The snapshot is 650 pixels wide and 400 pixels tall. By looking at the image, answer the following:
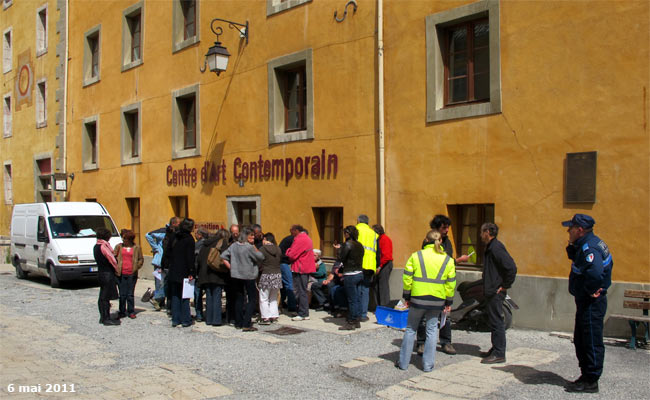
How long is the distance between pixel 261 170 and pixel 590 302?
29.3 feet

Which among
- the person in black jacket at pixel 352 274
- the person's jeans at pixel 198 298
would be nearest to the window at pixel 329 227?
the person in black jacket at pixel 352 274

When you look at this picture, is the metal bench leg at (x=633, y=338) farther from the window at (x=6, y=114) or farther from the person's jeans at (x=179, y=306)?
the window at (x=6, y=114)

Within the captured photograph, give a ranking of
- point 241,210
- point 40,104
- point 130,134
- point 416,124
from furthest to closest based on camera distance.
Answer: point 40,104
point 130,134
point 241,210
point 416,124

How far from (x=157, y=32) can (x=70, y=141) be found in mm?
6708

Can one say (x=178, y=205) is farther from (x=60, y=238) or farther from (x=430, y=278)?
(x=430, y=278)

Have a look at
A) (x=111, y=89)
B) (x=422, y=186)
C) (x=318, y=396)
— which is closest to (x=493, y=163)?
(x=422, y=186)

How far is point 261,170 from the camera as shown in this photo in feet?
45.7

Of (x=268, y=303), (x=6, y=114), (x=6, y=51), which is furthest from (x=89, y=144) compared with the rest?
(x=268, y=303)

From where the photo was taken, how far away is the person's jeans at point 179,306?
32.6ft

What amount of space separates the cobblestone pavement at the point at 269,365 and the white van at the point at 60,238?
4.42 meters

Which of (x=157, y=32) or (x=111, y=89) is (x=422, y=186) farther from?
(x=111, y=89)

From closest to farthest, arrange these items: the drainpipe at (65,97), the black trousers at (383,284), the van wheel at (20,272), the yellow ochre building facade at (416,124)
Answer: the yellow ochre building facade at (416,124) < the black trousers at (383,284) < the van wheel at (20,272) < the drainpipe at (65,97)

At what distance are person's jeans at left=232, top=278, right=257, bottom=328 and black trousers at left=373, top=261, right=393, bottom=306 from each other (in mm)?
2334

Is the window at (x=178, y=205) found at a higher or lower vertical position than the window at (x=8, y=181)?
lower
